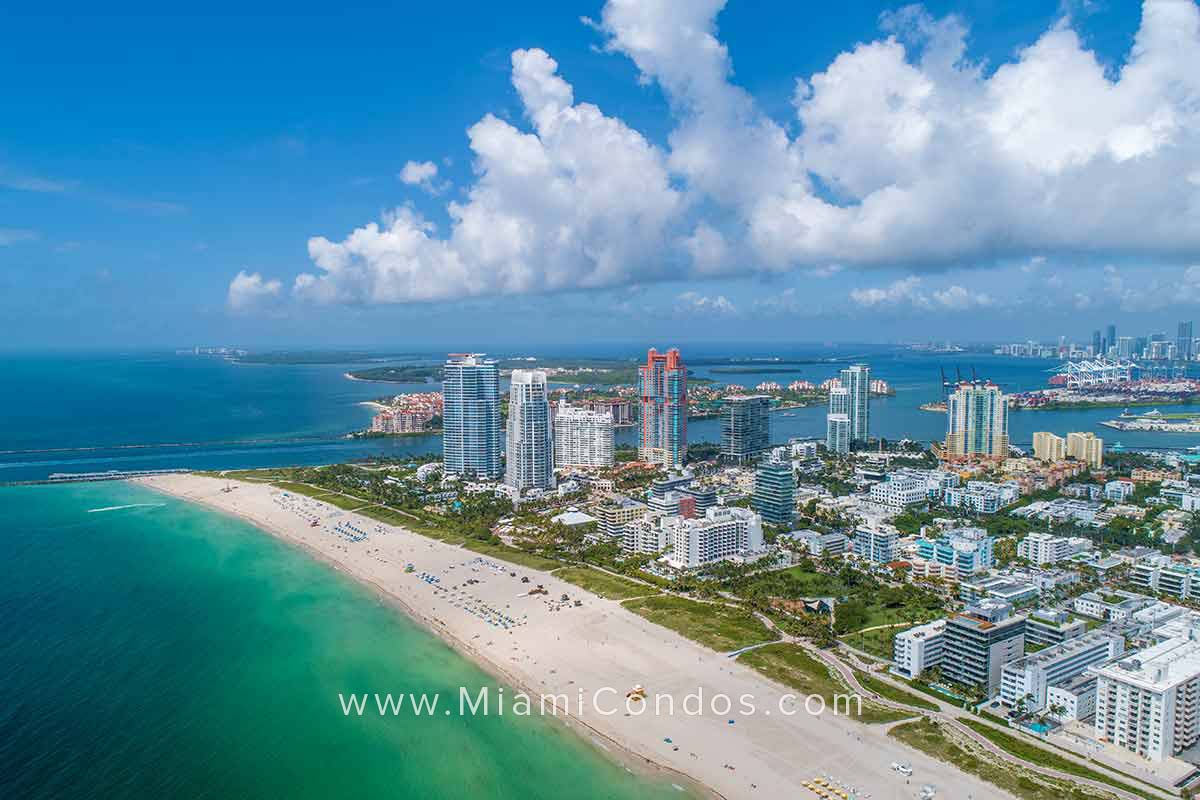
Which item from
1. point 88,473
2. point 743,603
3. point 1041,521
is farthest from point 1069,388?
point 88,473

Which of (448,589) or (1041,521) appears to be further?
(1041,521)

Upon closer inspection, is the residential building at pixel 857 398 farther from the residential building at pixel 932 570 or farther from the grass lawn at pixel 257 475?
the grass lawn at pixel 257 475

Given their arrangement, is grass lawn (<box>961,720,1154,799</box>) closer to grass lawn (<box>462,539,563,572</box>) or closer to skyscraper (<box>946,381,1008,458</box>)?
grass lawn (<box>462,539,563,572</box>)

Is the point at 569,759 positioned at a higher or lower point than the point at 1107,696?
lower

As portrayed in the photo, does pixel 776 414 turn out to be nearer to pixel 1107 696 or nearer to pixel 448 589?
pixel 448 589

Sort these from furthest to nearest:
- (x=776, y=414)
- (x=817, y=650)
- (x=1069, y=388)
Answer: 1. (x=1069, y=388)
2. (x=776, y=414)
3. (x=817, y=650)
